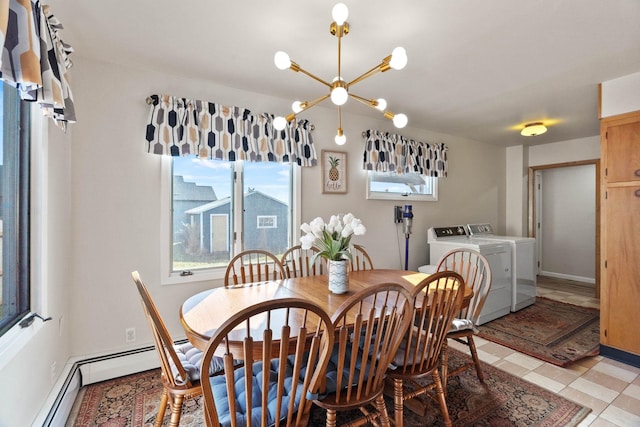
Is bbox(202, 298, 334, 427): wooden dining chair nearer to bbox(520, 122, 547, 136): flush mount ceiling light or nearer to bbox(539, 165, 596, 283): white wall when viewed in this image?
bbox(520, 122, 547, 136): flush mount ceiling light

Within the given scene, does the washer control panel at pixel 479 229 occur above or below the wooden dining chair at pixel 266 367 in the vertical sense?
above

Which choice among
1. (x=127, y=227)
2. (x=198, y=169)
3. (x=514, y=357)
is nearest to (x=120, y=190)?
(x=127, y=227)

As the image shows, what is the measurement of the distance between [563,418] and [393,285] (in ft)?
5.38

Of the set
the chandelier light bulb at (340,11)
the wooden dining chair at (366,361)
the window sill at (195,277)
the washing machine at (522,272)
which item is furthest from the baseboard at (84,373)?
the washing machine at (522,272)

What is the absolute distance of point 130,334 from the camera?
92.2 inches

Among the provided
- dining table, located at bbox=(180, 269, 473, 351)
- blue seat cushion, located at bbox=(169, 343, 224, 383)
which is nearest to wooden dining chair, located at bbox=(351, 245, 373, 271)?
dining table, located at bbox=(180, 269, 473, 351)

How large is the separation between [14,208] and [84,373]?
1316 millimetres

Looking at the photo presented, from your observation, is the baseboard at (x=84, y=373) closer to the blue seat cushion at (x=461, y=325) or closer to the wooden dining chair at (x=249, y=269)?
the wooden dining chair at (x=249, y=269)

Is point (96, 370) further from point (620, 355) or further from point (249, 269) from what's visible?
point (620, 355)

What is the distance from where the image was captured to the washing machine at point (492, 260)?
11.2ft

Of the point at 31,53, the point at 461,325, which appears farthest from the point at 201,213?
the point at 461,325

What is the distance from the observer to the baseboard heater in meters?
1.78

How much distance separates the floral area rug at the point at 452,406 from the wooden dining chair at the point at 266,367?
746 mm

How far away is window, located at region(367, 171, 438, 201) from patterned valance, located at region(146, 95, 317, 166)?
953 mm
